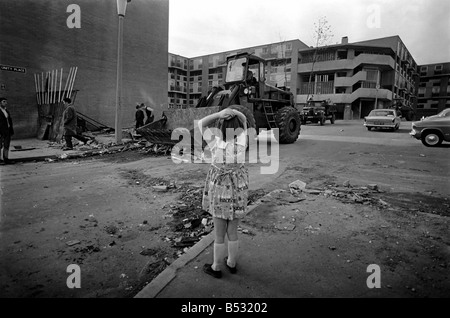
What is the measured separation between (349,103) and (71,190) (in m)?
43.9

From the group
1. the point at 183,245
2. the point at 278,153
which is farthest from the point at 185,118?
→ the point at 183,245

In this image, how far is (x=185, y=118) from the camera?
8898 mm

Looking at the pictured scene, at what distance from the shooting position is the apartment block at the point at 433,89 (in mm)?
66062

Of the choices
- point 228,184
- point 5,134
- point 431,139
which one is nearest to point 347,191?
point 228,184

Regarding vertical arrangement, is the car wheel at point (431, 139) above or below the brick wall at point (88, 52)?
below

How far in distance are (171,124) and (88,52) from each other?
9.82m

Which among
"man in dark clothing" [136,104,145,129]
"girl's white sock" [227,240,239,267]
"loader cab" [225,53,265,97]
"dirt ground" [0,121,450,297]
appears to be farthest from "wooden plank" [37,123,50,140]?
"girl's white sock" [227,240,239,267]

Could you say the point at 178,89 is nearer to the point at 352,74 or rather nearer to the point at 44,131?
the point at 352,74

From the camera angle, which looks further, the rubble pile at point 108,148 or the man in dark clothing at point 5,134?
the rubble pile at point 108,148

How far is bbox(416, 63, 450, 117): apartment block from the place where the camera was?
217 ft

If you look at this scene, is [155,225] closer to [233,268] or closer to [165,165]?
[233,268]

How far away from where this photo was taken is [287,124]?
432 inches

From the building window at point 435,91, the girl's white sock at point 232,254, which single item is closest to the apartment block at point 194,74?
the building window at point 435,91

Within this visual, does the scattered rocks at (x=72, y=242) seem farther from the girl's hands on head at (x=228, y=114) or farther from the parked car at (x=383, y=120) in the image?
the parked car at (x=383, y=120)
